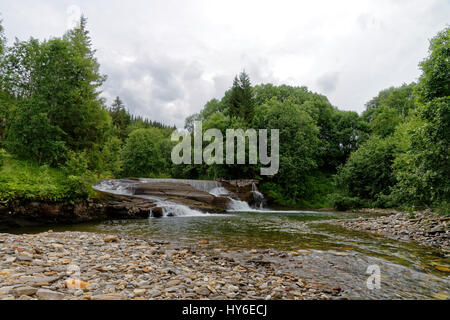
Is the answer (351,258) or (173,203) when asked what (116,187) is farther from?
(351,258)

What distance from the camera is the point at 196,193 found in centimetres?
2350

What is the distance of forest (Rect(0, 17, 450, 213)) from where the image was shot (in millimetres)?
8898

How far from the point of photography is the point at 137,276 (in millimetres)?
4520

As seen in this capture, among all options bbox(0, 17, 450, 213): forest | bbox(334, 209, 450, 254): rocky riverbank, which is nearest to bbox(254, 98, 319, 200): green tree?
bbox(0, 17, 450, 213): forest

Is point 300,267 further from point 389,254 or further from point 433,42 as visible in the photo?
point 433,42

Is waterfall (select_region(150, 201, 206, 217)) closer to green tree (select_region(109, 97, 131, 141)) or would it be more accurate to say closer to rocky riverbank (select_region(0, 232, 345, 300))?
rocky riverbank (select_region(0, 232, 345, 300))

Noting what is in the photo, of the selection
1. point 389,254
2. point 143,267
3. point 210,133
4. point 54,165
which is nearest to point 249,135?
point 210,133

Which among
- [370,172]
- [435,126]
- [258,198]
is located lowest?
[258,198]

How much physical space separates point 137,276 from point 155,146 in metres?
45.6

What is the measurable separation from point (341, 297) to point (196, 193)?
19979 mm

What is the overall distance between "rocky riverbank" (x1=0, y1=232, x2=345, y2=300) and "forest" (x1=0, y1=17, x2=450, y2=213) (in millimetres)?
7173

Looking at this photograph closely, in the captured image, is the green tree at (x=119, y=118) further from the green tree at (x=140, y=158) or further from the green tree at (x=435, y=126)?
the green tree at (x=435, y=126)

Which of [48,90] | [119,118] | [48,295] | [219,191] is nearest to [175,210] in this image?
[219,191]
